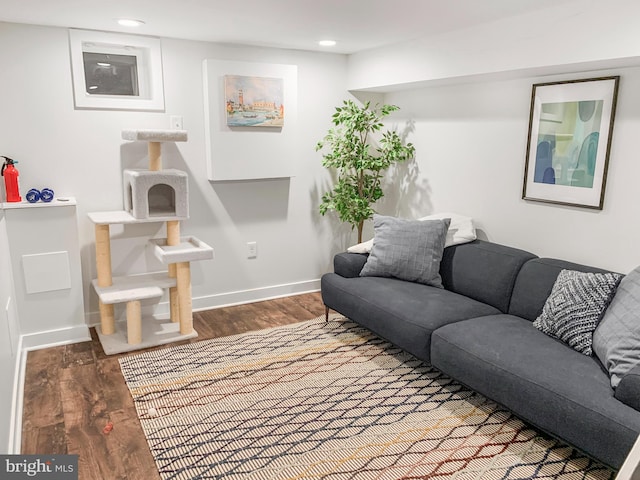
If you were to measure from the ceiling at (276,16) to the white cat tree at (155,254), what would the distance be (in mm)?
688

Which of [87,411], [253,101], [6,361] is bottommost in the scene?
[87,411]

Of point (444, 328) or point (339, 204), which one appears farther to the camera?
point (339, 204)

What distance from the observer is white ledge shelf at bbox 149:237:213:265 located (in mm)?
3193

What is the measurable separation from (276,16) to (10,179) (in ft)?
6.25

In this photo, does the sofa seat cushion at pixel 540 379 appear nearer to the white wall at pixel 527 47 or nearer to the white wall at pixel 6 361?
the white wall at pixel 527 47

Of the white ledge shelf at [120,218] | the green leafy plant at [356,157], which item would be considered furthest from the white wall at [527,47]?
the white ledge shelf at [120,218]

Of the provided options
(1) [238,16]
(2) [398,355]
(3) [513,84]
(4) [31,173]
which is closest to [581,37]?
(3) [513,84]

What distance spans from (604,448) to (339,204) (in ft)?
8.60

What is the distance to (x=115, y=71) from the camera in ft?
11.2

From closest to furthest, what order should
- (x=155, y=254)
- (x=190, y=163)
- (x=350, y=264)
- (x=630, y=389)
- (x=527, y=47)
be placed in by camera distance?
(x=630, y=389)
(x=527, y=47)
(x=155, y=254)
(x=350, y=264)
(x=190, y=163)

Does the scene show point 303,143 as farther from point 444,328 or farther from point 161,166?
point 444,328

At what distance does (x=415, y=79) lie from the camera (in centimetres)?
350

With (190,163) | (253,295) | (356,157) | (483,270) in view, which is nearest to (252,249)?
(253,295)

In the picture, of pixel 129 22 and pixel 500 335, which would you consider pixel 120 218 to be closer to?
pixel 129 22
